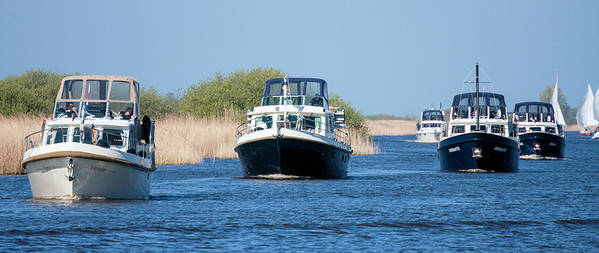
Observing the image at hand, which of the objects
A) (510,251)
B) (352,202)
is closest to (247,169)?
(352,202)

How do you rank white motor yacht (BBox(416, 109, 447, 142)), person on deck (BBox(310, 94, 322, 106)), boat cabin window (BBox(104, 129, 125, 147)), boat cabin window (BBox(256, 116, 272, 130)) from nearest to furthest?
boat cabin window (BBox(104, 129, 125, 147)), boat cabin window (BBox(256, 116, 272, 130)), person on deck (BBox(310, 94, 322, 106)), white motor yacht (BBox(416, 109, 447, 142))

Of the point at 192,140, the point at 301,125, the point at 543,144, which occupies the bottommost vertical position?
the point at 301,125

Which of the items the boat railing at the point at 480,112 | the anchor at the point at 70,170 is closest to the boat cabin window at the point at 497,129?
the boat railing at the point at 480,112

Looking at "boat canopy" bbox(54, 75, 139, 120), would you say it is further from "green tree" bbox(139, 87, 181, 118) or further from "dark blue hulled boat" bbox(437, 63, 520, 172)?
"green tree" bbox(139, 87, 181, 118)

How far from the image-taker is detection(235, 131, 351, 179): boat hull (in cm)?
3409

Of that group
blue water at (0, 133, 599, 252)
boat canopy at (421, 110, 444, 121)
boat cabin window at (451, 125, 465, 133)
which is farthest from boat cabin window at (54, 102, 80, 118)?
boat canopy at (421, 110, 444, 121)

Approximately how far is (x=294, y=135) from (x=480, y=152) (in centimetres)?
1244

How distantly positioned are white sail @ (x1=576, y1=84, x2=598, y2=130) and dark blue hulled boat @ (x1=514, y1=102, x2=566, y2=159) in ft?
304

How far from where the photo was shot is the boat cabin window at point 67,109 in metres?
25.1

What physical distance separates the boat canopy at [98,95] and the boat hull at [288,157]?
830 centimetres

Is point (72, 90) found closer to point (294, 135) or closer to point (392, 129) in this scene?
point (294, 135)

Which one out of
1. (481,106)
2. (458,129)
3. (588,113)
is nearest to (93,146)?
(458,129)

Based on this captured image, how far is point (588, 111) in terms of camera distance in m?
155

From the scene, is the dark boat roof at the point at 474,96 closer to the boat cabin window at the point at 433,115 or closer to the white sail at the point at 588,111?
the boat cabin window at the point at 433,115
